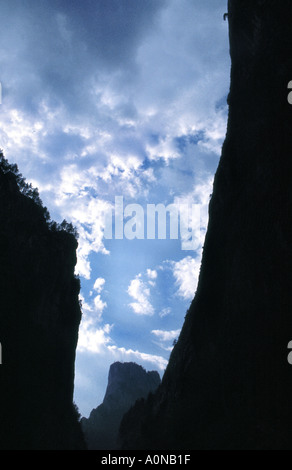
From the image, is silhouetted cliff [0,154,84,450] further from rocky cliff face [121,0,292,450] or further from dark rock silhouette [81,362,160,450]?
dark rock silhouette [81,362,160,450]

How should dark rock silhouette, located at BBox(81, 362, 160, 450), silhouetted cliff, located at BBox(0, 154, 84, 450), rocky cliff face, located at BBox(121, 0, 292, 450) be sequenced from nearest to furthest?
rocky cliff face, located at BBox(121, 0, 292, 450), silhouetted cliff, located at BBox(0, 154, 84, 450), dark rock silhouette, located at BBox(81, 362, 160, 450)

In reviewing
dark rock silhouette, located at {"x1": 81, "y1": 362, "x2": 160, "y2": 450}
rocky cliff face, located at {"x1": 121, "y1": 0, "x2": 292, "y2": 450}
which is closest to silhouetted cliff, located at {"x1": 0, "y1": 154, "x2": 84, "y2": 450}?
rocky cliff face, located at {"x1": 121, "y1": 0, "x2": 292, "y2": 450}

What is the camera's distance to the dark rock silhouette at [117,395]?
99312 mm

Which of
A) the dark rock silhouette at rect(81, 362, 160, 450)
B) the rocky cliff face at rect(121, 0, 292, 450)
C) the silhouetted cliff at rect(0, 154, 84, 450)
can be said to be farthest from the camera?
the dark rock silhouette at rect(81, 362, 160, 450)

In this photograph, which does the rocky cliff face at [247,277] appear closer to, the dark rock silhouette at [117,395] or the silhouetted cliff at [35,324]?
the silhouetted cliff at [35,324]

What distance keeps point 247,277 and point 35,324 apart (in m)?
23.5

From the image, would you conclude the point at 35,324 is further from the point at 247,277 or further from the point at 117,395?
the point at 117,395

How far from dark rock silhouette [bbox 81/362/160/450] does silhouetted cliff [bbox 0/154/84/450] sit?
70009 millimetres

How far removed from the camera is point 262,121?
2264 centimetres

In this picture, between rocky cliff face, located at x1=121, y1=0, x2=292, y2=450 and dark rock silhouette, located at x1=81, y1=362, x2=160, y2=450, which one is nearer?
rocky cliff face, located at x1=121, y1=0, x2=292, y2=450

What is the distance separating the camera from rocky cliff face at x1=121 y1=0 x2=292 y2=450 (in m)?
19.6
